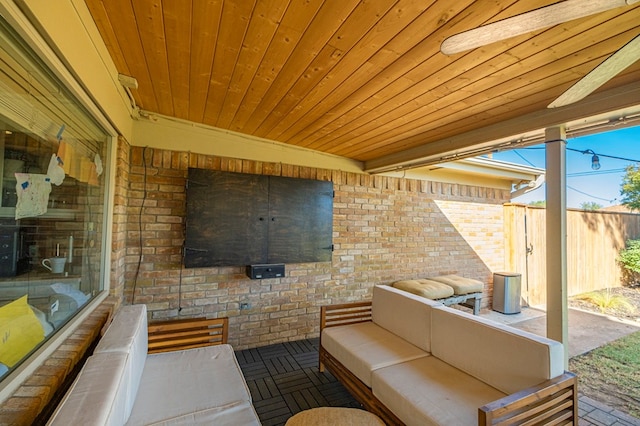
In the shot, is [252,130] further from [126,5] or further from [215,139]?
[126,5]

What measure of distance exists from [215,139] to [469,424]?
334cm

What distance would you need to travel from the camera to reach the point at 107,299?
2291 mm

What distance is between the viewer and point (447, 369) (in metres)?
2.05

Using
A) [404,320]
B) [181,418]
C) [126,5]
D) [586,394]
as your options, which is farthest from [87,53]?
[586,394]

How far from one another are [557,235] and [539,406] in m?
1.25

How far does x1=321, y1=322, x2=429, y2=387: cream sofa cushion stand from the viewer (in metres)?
2.14

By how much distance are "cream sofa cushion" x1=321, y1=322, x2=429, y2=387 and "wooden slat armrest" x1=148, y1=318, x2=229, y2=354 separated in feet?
3.29

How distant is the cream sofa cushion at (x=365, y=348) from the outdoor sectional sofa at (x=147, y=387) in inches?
35.0

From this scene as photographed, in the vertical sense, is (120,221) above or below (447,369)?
above

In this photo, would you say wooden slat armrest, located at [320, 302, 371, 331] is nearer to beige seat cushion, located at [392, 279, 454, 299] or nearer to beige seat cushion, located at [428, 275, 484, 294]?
beige seat cushion, located at [392, 279, 454, 299]

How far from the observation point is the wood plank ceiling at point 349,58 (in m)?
1.32

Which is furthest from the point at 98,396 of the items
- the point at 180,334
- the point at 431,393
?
the point at 431,393

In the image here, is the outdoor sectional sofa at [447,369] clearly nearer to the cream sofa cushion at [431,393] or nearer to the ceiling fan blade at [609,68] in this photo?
the cream sofa cushion at [431,393]

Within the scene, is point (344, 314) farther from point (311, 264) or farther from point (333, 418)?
point (333, 418)
